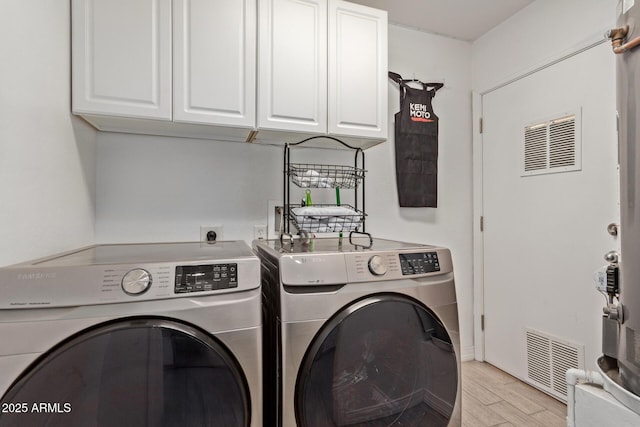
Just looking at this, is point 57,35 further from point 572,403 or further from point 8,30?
point 572,403

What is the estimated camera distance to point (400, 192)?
7.50 ft

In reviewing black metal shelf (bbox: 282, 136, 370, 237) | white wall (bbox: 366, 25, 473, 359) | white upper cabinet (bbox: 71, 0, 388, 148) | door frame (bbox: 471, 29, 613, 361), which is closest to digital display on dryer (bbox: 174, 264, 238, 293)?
black metal shelf (bbox: 282, 136, 370, 237)

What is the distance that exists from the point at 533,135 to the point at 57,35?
2537mm

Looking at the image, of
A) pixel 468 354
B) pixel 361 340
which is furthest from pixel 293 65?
pixel 468 354

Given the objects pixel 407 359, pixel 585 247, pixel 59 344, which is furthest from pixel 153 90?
pixel 585 247

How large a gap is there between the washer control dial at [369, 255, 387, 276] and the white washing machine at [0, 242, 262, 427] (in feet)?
1.40

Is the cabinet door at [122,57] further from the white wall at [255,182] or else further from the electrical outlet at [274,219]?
the electrical outlet at [274,219]

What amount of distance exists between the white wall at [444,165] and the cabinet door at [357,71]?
21.1 inches

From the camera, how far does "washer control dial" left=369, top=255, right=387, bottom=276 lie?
123 cm

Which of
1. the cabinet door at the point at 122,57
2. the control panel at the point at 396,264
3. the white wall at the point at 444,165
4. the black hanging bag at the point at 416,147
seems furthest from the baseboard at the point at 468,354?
the cabinet door at the point at 122,57

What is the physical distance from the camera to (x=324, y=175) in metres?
1.95

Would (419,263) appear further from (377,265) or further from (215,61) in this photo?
(215,61)

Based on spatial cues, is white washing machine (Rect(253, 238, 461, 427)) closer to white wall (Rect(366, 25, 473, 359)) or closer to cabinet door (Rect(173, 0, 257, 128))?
cabinet door (Rect(173, 0, 257, 128))

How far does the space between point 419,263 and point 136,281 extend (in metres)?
1.01
